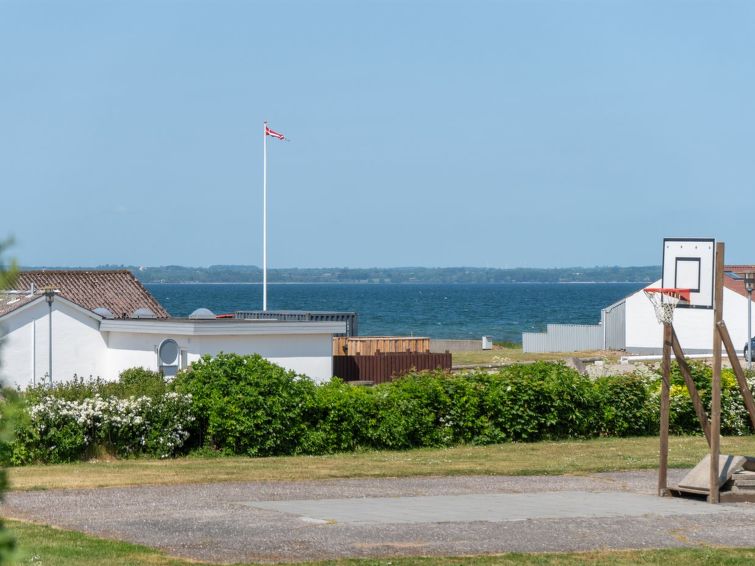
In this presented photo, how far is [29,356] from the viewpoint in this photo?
31.1 metres

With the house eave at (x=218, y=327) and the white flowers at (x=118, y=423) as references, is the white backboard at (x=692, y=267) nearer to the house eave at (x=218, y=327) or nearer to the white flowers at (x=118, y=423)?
the white flowers at (x=118, y=423)

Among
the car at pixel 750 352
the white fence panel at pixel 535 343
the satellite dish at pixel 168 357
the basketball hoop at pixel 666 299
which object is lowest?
the white fence panel at pixel 535 343

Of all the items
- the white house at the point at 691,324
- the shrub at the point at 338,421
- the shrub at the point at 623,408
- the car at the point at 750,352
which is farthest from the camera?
the white house at the point at 691,324

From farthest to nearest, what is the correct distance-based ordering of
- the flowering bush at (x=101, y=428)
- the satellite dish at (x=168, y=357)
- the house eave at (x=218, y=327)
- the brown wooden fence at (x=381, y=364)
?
the brown wooden fence at (x=381, y=364) < the house eave at (x=218, y=327) < the satellite dish at (x=168, y=357) < the flowering bush at (x=101, y=428)

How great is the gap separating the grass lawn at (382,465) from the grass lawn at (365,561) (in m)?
4.30

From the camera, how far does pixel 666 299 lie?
1523 cm

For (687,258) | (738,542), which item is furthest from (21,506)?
(687,258)

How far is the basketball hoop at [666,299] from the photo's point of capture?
15.1 metres

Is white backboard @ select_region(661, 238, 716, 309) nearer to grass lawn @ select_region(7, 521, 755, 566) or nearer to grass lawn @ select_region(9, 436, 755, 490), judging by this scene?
grass lawn @ select_region(9, 436, 755, 490)

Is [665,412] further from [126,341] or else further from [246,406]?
[126,341]

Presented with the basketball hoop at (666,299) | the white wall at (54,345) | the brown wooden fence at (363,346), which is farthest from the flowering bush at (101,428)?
the brown wooden fence at (363,346)

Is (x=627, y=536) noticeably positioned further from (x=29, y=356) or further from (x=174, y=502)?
(x=29, y=356)

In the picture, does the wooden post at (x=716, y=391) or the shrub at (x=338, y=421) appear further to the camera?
the shrub at (x=338, y=421)

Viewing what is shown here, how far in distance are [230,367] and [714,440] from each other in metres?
9.00
